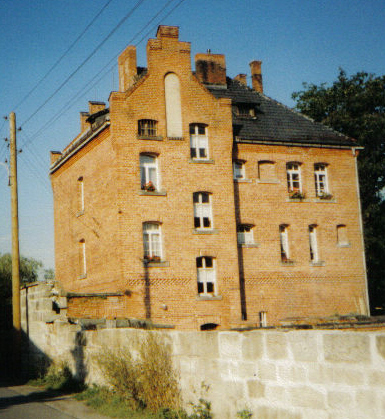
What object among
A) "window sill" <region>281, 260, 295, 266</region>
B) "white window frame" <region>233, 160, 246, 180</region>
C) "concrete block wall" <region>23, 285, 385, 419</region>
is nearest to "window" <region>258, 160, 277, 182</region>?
"white window frame" <region>233, 160, 246, 180</region>

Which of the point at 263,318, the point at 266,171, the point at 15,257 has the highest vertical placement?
the point at 266,171

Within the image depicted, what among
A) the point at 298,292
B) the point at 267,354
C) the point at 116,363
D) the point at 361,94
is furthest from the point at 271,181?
the point at 267,354

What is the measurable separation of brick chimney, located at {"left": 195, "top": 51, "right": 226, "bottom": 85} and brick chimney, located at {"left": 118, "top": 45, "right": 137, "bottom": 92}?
410cm

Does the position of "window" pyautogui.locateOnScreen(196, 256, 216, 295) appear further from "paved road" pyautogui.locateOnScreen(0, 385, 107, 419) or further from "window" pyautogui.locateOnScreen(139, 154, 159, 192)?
"paved road" pyautogui.locateOnScreen(0, 385, 107, 419)

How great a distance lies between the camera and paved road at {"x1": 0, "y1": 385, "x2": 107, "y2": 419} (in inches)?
432

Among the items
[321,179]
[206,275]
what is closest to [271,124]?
[321,179]

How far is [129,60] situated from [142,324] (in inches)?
591

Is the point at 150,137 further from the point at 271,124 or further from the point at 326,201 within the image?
the point at 326,201

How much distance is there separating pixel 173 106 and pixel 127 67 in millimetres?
4731

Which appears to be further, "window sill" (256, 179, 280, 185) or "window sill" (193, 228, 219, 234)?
"window sill" (256, 179, 280, 185)

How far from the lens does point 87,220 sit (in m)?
27.7

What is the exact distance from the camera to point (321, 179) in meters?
29.6

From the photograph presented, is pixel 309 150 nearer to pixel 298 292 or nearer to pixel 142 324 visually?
pixel 298 292

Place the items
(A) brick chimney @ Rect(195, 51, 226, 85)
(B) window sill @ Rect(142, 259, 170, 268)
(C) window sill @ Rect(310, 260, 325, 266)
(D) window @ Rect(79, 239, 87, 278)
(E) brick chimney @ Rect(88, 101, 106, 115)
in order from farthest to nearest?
1. (E) brick chimney @ Rect(88, 101, 106, 115)
2. (A) brick chimney @ Rect(195, 51, 226, 85)
3. (D) window @ Rect(79, 239, 87, 278)
4. (C) window sill @ Rect(310, 260, 325, 266)
5. (B) window sill @ Rect(142, 259, 170, 268)
